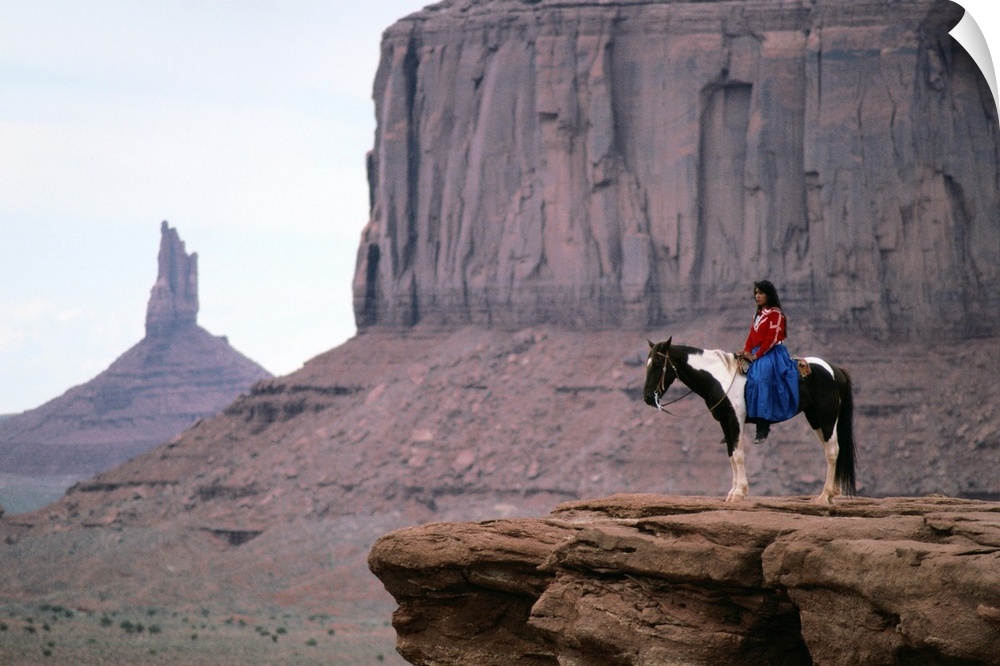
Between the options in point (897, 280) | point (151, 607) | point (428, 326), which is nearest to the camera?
point (151, 607)

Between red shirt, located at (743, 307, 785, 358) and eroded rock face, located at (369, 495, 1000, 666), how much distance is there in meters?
1.98

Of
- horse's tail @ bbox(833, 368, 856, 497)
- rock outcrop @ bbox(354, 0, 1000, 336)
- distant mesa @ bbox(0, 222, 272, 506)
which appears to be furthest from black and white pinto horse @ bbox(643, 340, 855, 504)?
distant mesa @ bbox(0, 222, 272, 506)

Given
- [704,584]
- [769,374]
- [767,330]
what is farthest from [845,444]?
[704,584]

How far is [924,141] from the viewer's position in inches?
3312

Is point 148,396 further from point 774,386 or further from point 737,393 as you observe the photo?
point 774,386

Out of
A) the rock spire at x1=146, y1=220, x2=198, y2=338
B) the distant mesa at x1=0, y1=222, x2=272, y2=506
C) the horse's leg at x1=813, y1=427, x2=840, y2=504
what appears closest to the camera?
the horse's leg at x1=813, y1=427, x2=840, y2=504

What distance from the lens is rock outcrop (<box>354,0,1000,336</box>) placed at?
275 feet

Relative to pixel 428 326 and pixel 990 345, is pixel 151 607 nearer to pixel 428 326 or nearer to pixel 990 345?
pixel 428 326

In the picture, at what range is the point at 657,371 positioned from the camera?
22297 millimetres

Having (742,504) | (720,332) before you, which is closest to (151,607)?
(720,332)

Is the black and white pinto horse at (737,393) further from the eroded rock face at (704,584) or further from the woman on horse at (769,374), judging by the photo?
the eroded rock face at (704,584)

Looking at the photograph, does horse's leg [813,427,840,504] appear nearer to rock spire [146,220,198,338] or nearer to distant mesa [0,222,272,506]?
distant mesa [0,222,272,506]

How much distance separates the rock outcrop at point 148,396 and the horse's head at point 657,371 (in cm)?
13537

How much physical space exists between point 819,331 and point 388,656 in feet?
83.4
